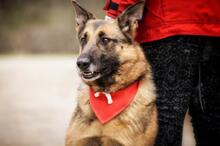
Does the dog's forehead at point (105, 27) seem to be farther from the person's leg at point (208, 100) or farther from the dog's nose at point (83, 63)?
the person's leg at point (208, 100)

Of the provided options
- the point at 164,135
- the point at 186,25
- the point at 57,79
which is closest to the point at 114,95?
the point at 164,135

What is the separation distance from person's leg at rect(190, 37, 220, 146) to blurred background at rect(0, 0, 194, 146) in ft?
3.48

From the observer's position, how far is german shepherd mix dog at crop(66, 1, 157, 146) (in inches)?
177

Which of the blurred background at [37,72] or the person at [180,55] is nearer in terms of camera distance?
the person at [180,55]

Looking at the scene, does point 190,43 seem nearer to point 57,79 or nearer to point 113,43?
point 113,43

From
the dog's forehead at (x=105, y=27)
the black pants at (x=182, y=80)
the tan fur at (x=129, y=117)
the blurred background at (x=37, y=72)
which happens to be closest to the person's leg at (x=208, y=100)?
the black pants at (x=182, y=80)

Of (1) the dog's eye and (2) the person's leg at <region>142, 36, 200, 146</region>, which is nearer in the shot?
(2) the person's leg at <region>142, 36, 200, 146</region>

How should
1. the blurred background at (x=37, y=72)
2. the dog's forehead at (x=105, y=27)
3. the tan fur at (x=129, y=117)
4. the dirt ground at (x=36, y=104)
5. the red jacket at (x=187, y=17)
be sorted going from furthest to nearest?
the blurred background at (x=37, y=72), the dirt ground at (x=36, y=104), the dog's forehead at (x=105, y=27), the tan fur at (x=129, y=117), the red jacket at (x=187, y=17)

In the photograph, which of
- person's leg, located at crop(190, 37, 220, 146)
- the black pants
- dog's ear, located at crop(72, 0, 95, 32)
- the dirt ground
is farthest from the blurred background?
dog's ear, located at crop(72, 0, 95, 32)

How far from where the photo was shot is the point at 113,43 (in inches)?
185

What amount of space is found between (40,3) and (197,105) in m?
22.0

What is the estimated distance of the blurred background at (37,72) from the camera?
7.68 m

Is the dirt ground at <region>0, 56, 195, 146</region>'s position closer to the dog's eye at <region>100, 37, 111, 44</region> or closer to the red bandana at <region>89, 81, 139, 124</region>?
the red bandana at <region>89, 81, 139, 124</region>

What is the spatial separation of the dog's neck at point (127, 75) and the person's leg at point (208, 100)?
0.48m
